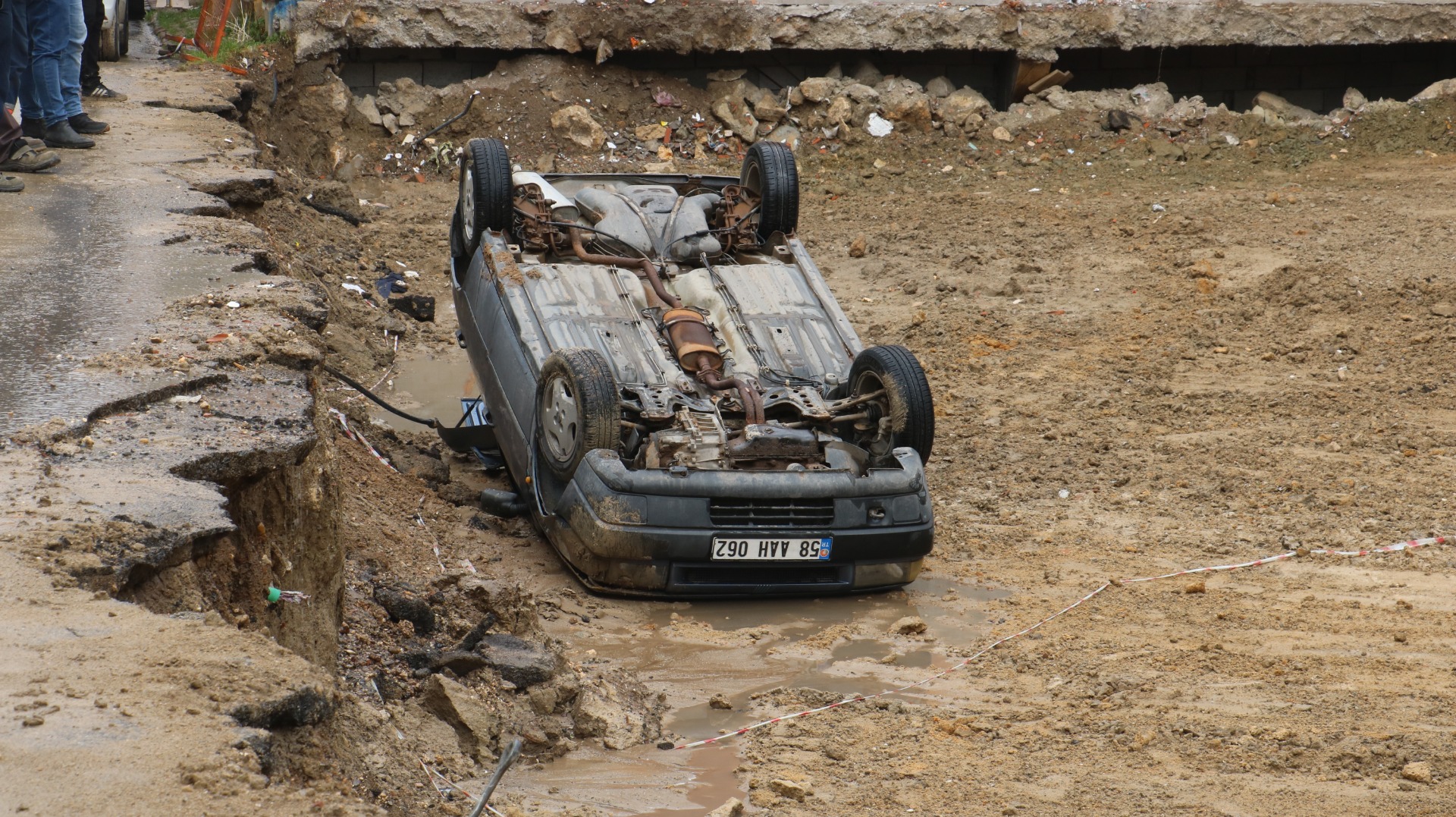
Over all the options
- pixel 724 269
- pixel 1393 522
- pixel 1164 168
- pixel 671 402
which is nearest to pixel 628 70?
pixel 1164 168

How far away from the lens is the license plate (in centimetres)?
642

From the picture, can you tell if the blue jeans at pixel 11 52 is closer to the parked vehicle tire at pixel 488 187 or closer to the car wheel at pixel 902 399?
the parked vehicle tire at pixel 488 187

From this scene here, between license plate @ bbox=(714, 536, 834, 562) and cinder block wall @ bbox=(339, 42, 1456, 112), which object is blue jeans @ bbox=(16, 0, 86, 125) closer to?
license plate @ bbox=(714, 536, 834, 562)

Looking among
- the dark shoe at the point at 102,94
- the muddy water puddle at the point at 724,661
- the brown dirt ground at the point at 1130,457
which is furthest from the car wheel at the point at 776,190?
the dark shoe at the point at 102,94

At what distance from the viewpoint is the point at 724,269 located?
8336 millimetres

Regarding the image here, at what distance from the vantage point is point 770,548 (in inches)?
255

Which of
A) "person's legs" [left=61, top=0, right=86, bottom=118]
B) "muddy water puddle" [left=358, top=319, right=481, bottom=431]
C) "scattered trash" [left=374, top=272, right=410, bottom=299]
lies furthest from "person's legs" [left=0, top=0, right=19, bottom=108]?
"scattered trash" [left=374, top=272, right=410, bottom=299]

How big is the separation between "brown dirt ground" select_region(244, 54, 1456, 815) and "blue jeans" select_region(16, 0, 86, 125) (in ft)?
5.84

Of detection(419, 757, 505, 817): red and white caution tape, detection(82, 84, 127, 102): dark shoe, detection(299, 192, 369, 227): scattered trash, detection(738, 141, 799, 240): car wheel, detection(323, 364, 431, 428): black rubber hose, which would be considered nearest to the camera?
detection(419, 757, 505, 817): red and white caution tape

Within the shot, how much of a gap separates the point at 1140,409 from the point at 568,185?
13.8ft

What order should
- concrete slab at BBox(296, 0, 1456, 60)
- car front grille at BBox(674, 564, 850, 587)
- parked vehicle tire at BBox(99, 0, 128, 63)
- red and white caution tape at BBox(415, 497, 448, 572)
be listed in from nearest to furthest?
car front grille at BBox(674, 564, 850, 587), red and white caution tape at BBox(415, 497, 448, 572), parked vehicle tire at BBox(99, 0, 128, 63), concrete slab at BBox(296, 0, 1456, 60)

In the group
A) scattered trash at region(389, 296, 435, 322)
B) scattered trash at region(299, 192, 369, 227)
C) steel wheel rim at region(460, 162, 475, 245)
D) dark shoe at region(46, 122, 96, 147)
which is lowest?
scattered trash at region(389, 296, 435, 322)

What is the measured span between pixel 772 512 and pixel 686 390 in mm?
1042

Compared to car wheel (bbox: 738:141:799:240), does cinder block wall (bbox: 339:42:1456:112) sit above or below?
above
